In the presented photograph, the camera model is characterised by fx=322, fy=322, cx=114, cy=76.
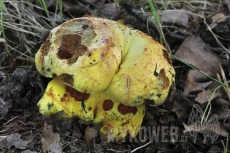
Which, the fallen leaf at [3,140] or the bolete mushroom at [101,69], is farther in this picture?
the fallen leaf at [3,140]

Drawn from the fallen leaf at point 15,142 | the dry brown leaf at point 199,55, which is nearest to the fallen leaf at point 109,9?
the dry brown leaf at point 199,55

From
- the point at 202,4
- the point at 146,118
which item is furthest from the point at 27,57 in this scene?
the point at 202,4

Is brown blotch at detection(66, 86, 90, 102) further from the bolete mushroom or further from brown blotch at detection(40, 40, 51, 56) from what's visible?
brown blotch at detection(40, 40, 51, 56)

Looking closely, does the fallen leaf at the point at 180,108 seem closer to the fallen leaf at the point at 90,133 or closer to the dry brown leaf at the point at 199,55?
the dry brown leaf at the point at 199,55

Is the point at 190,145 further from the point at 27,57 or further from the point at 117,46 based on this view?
the point at 27,57

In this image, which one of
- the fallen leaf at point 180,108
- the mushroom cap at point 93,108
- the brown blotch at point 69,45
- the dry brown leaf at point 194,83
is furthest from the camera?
the dry brown leaf at point 194,83

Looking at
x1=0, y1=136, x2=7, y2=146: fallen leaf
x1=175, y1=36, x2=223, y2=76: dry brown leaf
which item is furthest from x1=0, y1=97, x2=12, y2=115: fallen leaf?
x1=175, y1=36, x2=223, y2=76: dry brown leaf

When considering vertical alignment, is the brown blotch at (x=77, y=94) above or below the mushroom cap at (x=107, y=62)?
below
